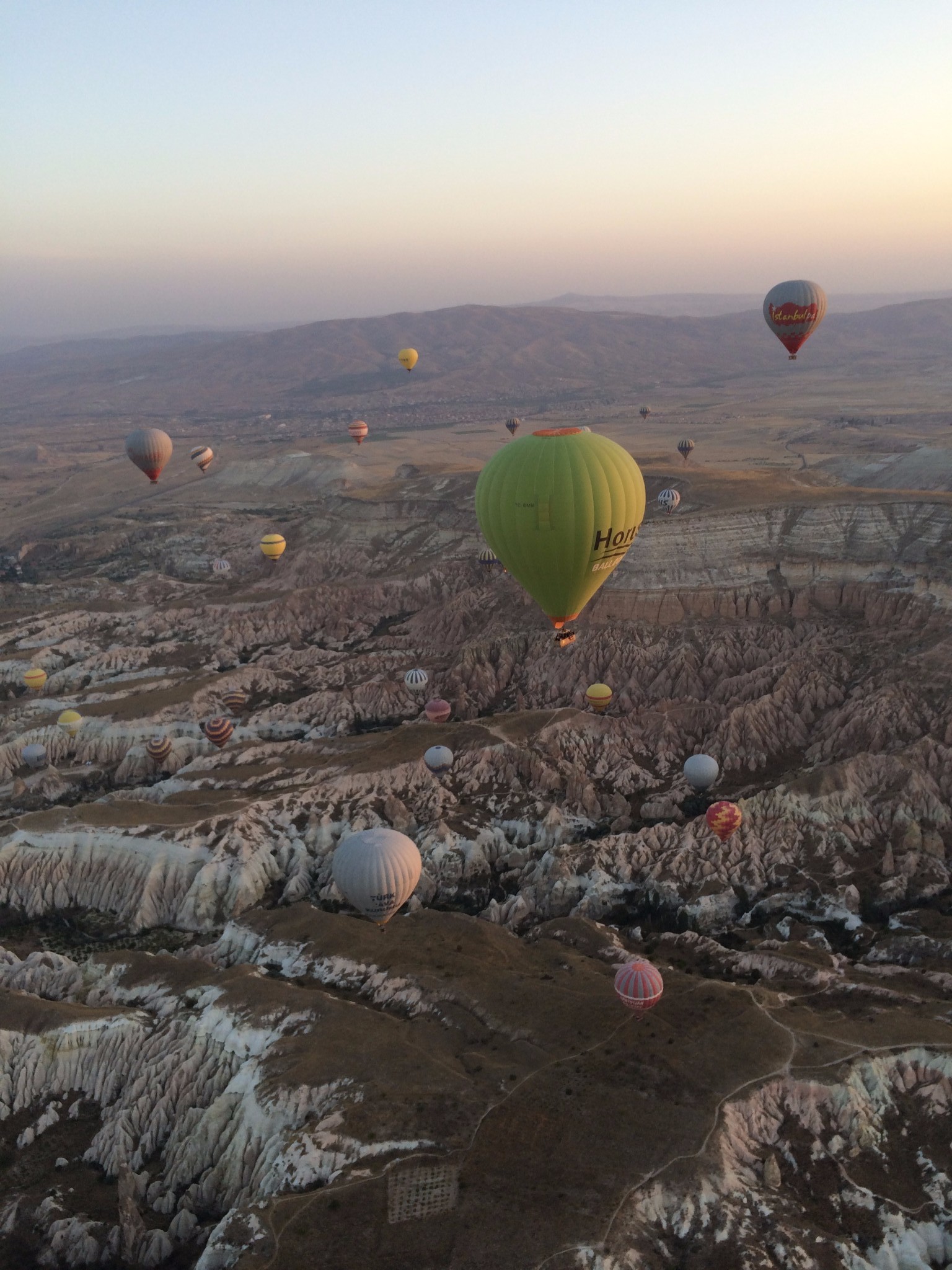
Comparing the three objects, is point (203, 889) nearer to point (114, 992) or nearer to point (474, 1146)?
point (114, 992)

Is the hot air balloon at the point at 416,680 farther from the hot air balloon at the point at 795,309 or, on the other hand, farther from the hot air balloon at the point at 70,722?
the hot air balloon at the point at 795,309

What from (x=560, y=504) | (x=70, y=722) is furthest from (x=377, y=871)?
(x=70, y=722)

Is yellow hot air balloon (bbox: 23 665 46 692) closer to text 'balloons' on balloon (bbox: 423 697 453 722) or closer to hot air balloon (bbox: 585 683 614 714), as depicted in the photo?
text 'balloons' on balloon (bbox: 423 697 453 722)

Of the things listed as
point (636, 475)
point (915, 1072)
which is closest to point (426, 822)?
point (636, 475)

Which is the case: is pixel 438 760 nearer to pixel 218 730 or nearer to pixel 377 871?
pixel 218 730

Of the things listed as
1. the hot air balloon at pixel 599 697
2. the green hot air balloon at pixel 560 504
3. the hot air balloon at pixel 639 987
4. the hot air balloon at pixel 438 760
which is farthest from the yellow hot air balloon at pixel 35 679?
the hot air balloon at pixel 639 987

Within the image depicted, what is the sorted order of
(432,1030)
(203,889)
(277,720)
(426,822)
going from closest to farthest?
(432,1030)
(203,889)
(426,822)
(277,720)
